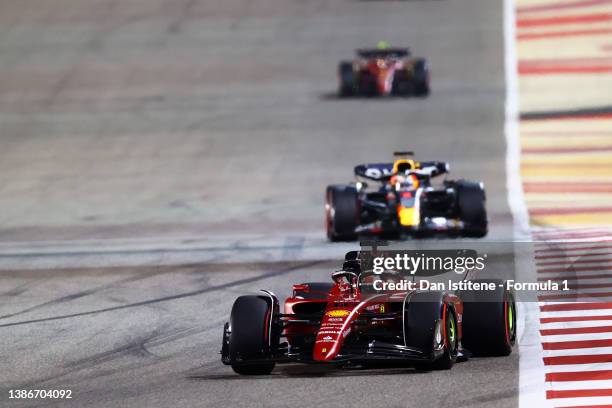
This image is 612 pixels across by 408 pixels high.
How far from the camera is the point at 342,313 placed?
1324 centimetres

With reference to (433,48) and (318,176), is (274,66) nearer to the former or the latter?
(433,48)

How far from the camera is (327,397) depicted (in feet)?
39.9

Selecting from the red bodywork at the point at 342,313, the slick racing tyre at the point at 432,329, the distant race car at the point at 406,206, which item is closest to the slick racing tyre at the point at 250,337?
the red bodywork at the point at 342,313

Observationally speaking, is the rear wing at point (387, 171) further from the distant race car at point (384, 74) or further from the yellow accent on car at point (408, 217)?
the distant race car at point (384, 74)

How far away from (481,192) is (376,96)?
1641 cm

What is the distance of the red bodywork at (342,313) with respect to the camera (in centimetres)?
1289

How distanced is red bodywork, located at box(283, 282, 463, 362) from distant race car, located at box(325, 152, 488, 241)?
335 inches

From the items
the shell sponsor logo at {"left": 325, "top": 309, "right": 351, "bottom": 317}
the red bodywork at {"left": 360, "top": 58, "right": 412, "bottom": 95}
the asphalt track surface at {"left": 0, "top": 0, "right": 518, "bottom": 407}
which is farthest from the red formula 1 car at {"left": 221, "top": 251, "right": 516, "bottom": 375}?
the red bodywork at {"left": 360, "top": 58, "right": 412, "bottom": 95}

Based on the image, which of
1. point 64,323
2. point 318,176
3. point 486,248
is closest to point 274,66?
point 318,176

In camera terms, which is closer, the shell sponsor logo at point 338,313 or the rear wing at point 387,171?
the shell sponsor logo at point 338,313

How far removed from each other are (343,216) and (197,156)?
10.8 metres

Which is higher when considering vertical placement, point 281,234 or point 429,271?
point 429,271

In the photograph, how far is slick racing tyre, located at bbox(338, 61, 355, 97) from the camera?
3841 centimetres

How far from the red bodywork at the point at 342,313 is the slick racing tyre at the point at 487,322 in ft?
0.31
